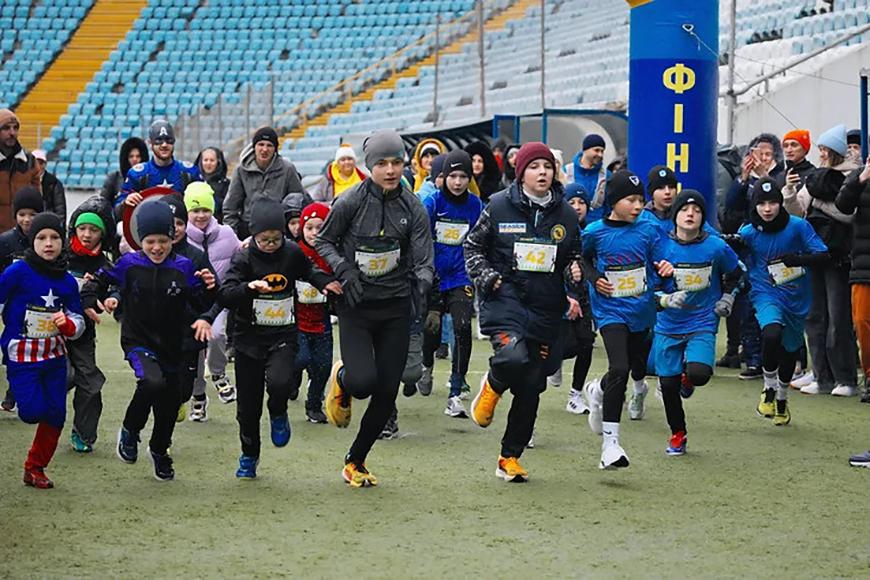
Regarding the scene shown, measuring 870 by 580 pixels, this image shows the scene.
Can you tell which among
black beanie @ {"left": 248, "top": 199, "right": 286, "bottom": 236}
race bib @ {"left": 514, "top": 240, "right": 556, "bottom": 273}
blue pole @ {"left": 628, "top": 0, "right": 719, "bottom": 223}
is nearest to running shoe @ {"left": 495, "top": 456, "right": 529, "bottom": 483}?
race bib @ {"left": 514, "top": 240, "right": 556, "bottom": 273}

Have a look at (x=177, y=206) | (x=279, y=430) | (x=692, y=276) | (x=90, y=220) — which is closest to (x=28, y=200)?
(x=90, y=220)

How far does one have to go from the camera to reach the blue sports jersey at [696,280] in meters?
9.75

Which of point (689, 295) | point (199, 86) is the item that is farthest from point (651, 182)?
point (199, 86)

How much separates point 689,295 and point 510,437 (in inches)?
70.7

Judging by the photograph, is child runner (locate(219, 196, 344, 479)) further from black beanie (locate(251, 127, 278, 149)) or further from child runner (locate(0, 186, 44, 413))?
black beanie (locate(251, 127, 278, 149))

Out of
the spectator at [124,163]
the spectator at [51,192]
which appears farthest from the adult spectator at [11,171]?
the spectator at [124,163]

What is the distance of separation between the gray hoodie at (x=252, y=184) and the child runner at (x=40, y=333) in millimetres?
4423

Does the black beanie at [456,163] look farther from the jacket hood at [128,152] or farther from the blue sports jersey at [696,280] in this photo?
the jacket hood at [128,152]

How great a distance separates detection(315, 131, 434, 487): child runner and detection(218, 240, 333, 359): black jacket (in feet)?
0.79

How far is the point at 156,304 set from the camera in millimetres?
8352

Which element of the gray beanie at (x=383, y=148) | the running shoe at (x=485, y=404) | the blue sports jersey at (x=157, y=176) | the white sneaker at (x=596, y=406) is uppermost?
the gray beanie at (x=383, y=148)

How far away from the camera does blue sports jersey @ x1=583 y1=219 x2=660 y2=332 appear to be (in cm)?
910

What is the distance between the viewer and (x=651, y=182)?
35.7ft

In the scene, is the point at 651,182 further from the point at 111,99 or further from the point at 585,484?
the point at 111,99
